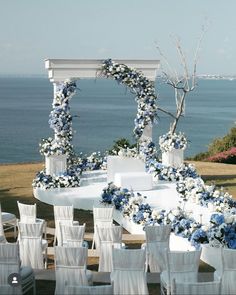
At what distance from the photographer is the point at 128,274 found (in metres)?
8.89

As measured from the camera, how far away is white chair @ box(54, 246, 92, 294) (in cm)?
896

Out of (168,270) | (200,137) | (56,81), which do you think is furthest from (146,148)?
(200,137)

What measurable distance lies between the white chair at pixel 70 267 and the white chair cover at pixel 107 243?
170 cm

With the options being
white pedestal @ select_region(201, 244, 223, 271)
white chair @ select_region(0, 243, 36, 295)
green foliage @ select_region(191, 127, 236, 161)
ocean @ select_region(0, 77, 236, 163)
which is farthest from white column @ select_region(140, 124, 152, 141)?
ocean @ select_region(0, 77, 236, 163)

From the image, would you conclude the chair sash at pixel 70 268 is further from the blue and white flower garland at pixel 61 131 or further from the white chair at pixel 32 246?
the blue and white flower garland at pixel 61 131

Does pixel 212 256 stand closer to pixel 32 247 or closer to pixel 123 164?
pixel 32 247

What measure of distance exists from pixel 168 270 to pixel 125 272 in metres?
0.57

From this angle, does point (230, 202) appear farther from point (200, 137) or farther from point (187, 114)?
point (187, 114)

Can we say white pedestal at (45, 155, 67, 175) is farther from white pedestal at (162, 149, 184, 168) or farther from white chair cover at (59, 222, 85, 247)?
white chair cover at (59, 222, 85, 247)

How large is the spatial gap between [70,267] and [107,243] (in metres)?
1.88

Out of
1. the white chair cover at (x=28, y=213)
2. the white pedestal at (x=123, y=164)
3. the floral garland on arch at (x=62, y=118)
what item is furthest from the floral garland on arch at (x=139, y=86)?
the white chair cover at (x=28, y=213)

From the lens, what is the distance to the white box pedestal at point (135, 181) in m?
17.3

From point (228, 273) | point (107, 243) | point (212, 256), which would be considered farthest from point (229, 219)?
point (228, 273)

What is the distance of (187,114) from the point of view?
112m
